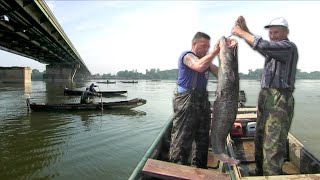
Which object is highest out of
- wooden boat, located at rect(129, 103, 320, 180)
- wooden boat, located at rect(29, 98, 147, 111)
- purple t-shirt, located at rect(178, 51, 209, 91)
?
purple t-shirt, located at rect(178, 51, 209, 91)

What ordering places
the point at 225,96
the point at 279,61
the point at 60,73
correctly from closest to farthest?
the point at 279,61 < the point at 225,96 < the point at 60,73

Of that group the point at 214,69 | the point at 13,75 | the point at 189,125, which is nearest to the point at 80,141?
the point at 189,125

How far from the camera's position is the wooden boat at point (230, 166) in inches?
186

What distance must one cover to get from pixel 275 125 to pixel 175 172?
5.21 ft

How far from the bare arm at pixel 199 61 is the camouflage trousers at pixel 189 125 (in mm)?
527

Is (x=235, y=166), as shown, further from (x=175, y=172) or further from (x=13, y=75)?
(x=13, y=75)

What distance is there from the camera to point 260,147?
5.14 meters

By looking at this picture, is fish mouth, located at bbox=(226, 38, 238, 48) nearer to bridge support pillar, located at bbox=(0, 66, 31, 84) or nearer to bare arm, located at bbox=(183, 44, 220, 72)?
bare arm, located at bbox=(183, 44, 220, 72)

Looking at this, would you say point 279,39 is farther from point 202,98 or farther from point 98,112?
point 98,112

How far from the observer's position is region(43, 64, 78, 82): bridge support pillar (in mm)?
93812

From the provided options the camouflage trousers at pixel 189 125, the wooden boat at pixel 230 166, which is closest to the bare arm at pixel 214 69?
the camouflage trousers at pixel 189 125

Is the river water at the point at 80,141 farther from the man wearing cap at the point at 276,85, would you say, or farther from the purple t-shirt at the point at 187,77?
the man wearing cap at the point at 276,85

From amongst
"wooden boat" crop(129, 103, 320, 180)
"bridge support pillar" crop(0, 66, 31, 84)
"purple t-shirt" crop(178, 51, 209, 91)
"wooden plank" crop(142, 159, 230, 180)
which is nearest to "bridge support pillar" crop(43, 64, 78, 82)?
"bridge support pillar" crop(0, 66, 31, 84)

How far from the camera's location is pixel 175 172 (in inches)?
190
